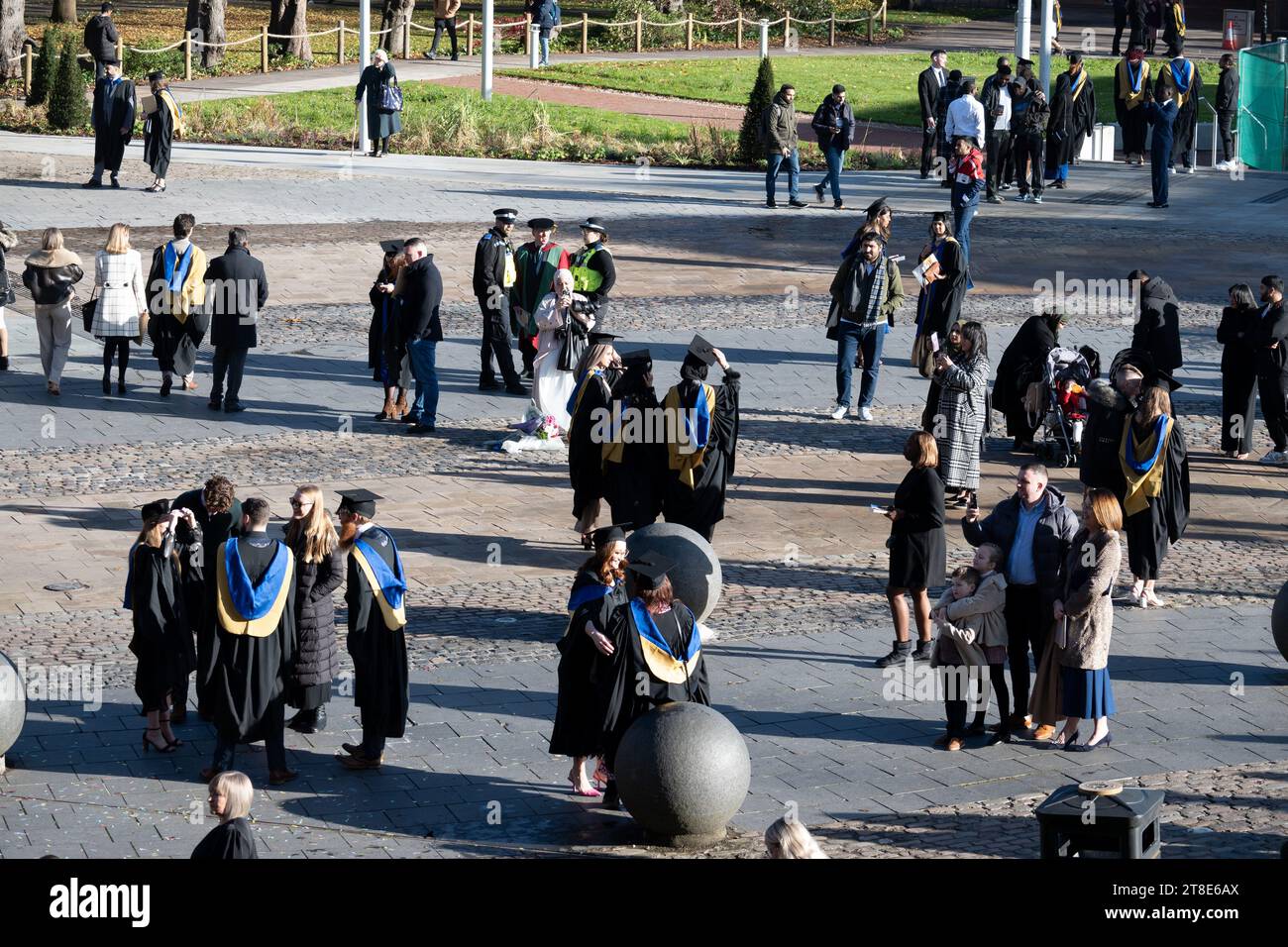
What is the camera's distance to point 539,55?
44.8m

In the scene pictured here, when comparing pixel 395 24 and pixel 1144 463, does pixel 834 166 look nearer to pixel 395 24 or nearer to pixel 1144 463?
pixel 1144 463

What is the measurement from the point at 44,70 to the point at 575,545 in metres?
24.9

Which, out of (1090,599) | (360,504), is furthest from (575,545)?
(1090,599)

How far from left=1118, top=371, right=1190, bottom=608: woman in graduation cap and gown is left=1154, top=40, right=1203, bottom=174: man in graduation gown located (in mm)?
16504

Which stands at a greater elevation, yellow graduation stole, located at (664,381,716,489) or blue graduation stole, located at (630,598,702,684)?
yellow graduation stole, located at (664,381,716,489)

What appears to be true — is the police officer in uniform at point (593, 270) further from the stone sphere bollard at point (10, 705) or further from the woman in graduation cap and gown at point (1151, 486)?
the stone sphere bollard at point (10, 705)

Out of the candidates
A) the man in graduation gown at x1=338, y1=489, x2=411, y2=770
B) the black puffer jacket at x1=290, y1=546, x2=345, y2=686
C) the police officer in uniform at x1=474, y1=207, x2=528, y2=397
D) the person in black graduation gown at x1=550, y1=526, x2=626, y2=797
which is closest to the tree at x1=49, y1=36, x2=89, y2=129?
the police officer in uniform at x1=474, y1=207, x2=528, y2=397

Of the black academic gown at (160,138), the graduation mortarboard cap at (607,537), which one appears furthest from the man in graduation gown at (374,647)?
the black academic gown at (160,138)

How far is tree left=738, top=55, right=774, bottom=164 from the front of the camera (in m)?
32.3

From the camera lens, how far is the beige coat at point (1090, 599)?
1110cm

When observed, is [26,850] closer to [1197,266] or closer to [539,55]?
[1197,266]

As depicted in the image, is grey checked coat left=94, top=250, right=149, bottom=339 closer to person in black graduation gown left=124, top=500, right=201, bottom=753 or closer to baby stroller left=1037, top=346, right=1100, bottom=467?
person in black graduation gown left=124, top=500, right=201, bottom=753

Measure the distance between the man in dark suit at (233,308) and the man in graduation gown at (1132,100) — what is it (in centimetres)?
1690
